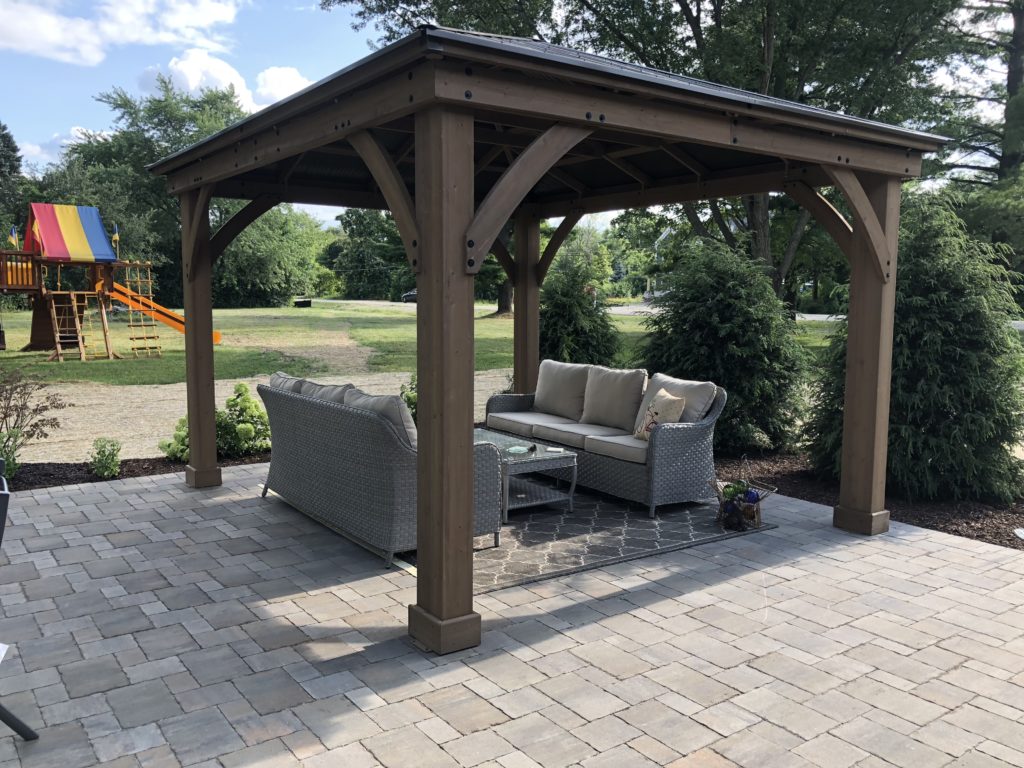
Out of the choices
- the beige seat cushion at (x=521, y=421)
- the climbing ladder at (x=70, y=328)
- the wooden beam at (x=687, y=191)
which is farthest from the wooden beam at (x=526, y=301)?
the climbing ladder at (x=70, y=328)

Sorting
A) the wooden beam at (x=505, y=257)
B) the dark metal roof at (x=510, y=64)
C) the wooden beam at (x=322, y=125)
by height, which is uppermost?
the dark metal roof at (x=510, y=64)

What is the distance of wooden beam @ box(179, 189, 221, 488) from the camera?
6613 mm

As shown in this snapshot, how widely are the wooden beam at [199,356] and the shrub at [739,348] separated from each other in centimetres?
453

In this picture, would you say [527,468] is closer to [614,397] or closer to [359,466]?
[359,466]

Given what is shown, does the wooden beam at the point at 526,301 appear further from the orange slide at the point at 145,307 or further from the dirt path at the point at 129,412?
the orange slide at the point at 145,307

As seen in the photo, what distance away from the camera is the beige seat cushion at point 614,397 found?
665 cm

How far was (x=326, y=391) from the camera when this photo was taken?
5492mm

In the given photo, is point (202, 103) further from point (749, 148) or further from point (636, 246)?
point (749, 148)

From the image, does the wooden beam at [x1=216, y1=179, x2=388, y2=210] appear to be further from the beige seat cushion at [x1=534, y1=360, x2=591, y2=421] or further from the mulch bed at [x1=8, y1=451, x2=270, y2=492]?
the mulch bed at [x1=8, y1=451, x2=270, y2=492]

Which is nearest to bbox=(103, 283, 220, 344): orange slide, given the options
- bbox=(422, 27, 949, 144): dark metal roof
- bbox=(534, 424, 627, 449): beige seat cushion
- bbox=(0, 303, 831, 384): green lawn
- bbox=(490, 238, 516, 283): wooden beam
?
Result: bbox=(0, 303, 831, 384): green lawn

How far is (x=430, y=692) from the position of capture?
3.25 metres

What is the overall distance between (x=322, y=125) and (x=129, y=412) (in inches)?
340

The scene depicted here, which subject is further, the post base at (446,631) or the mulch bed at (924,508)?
the mulch bed at (924,508)

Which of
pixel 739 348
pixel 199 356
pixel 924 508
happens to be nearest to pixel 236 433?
pixel 199 356
